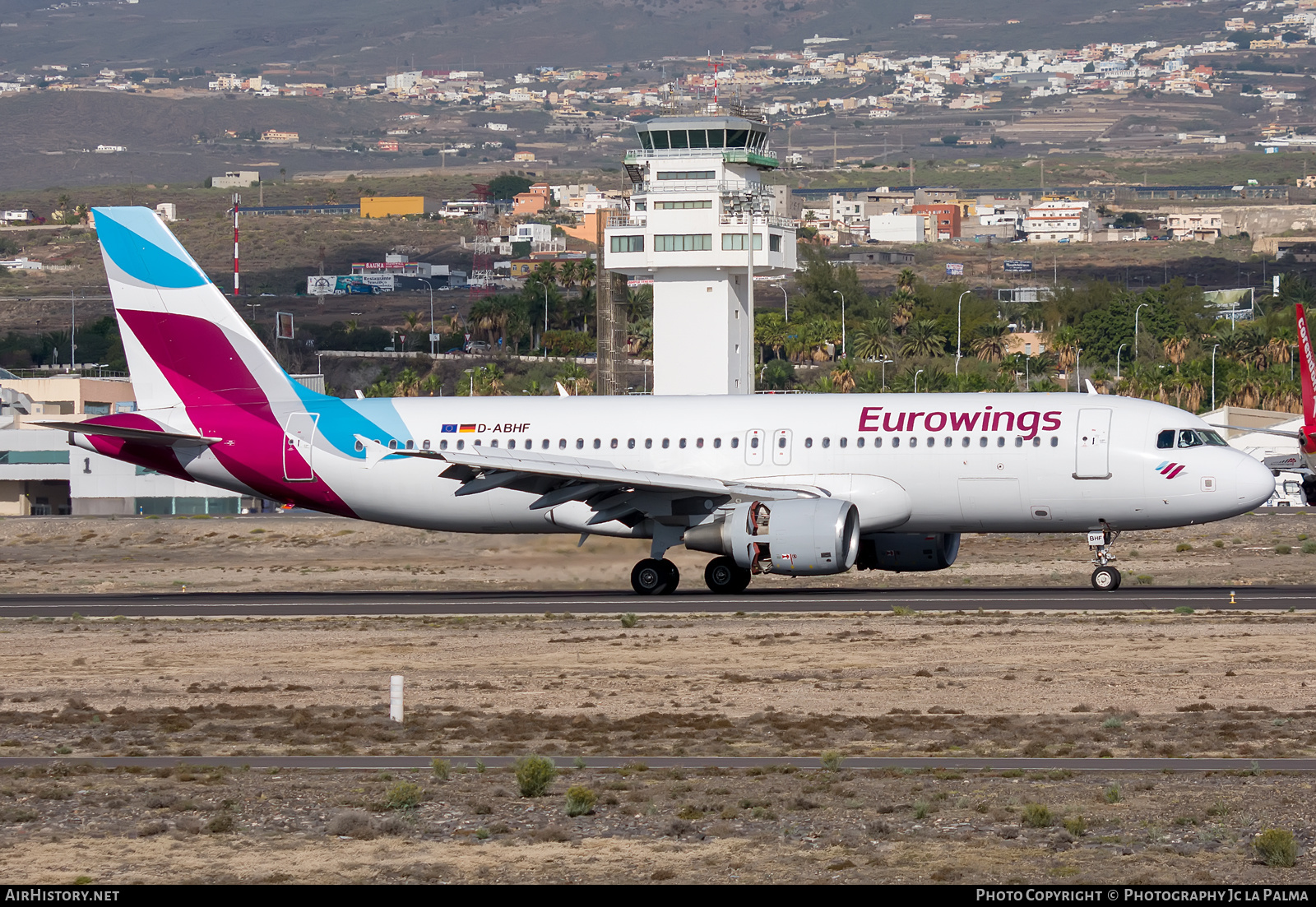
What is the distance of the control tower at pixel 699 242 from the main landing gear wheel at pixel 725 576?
5226cm

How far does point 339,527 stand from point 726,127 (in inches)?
1643

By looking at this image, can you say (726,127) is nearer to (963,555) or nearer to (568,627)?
(963,555)

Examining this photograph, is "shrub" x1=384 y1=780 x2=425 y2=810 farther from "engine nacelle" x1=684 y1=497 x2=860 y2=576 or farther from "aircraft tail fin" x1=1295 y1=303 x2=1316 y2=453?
"aircraft tail fin" x1=1295 y1=303 x2=1316 y2=453

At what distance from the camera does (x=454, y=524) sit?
137 feet

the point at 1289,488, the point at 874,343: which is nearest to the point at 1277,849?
the point at 1289,488

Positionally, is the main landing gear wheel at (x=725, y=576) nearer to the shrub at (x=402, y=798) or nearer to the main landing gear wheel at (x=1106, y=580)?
the main landing gear wheel at (x=1106, y=580)

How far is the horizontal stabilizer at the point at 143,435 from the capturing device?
41.1m

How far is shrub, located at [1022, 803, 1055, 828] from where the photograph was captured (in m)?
16.0

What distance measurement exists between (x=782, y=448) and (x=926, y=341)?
13922 cm

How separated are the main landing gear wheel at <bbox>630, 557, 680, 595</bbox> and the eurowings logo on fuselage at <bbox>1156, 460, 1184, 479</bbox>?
10899 mm

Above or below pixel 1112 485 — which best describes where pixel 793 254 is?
above

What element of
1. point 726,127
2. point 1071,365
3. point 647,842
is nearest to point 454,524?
point 647,842

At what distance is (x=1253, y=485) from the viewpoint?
121 feet

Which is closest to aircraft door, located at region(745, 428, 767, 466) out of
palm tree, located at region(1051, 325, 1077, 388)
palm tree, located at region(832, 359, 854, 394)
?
palm tree, located at region(832, 359, 854, 394)
